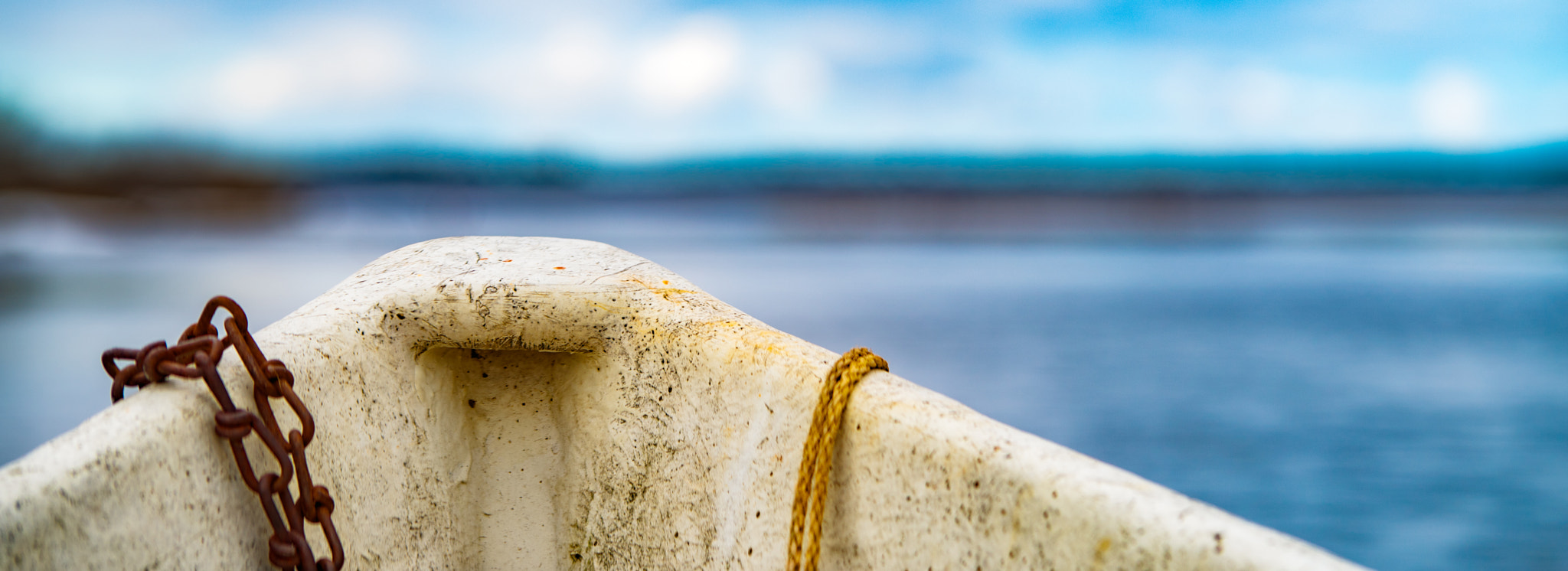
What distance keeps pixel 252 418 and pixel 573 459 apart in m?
0.51

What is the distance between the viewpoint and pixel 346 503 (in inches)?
34.7

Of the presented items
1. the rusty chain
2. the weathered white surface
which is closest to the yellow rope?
the weathered white surface

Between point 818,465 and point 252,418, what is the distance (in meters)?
0.49

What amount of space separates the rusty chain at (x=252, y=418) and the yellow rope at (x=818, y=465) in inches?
15.7

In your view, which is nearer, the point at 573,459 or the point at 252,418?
the point at 252,418

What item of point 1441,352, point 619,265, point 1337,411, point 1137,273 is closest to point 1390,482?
point 1337,411

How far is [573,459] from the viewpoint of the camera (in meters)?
1.16

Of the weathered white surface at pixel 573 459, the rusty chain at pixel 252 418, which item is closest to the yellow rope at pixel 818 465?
the weathered white surface at pixel 573 459

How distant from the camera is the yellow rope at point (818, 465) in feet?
2.38

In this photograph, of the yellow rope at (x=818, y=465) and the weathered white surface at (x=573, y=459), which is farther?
the yellow rope at (x=818, y=465)

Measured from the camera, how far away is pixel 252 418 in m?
0.69

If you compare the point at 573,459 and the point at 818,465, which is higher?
the point at 818,465

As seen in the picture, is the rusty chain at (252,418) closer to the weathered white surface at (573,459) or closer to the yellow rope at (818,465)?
the weathered white surface at (573,459)

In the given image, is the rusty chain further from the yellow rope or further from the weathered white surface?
the yellow rope
